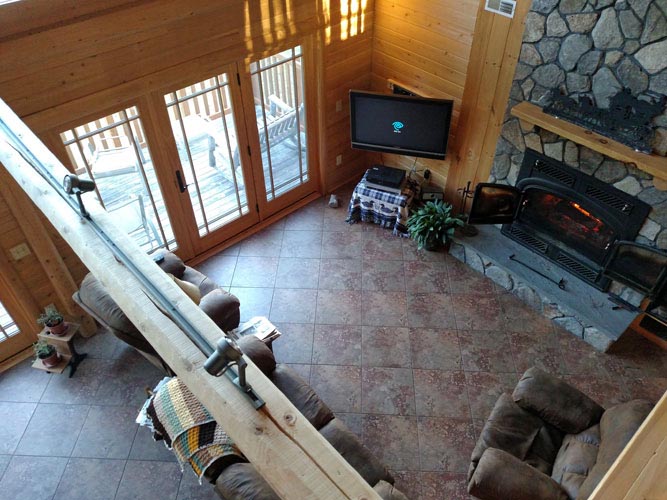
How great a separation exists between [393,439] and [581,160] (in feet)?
9.24

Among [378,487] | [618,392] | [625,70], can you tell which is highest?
[625,70]

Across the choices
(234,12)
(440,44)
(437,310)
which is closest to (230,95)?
(234,12)

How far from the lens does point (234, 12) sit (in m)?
4.37

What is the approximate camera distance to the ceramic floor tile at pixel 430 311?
16.0 feet

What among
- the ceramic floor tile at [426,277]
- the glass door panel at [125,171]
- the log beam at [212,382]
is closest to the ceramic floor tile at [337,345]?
the ceramic floor tile at [426,277]

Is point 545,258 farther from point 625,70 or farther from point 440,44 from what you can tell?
point 440,44

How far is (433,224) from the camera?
17.7 feet

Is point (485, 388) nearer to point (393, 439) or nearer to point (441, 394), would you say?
point (441, 394)

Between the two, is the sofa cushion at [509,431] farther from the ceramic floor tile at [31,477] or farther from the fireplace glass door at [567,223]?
the ceramic floor tile at [31,477]

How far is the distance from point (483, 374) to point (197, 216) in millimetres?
3157

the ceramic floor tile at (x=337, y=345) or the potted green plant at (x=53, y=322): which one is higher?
the potted green plant at (x=53, y=322)

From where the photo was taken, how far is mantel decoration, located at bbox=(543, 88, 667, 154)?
389cm

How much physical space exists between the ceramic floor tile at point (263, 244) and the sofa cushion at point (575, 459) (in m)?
3.27

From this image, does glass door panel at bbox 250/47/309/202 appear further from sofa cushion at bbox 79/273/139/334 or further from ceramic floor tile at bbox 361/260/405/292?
sofa cushion at bbox 79/273/139/334
